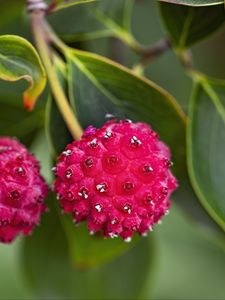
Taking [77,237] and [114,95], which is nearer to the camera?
[114,95]

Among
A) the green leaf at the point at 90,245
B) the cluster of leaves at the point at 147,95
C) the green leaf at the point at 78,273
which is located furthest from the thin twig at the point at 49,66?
the green leaf at the point at 78,273

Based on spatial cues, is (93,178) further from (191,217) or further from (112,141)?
(191,217)

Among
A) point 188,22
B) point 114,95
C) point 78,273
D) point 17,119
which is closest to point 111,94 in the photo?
point 114,95

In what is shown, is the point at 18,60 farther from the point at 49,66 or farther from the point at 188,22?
the point at 188,22

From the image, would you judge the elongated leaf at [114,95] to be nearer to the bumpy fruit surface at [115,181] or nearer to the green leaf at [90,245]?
the bumpy fruit surface at [115,181]

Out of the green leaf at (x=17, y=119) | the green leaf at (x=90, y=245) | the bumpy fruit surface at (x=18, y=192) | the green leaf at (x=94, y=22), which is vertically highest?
the green leaf at (x=94, y=22)

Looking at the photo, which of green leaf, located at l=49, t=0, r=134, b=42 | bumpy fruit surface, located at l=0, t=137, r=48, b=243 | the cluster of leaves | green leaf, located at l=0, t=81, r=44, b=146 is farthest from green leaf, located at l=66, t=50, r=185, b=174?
green leaf, located at l=0, t=81, r=44, b=146

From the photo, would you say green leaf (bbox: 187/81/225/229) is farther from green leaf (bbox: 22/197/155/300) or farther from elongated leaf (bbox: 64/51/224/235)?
green leaf (bbox: 22/197/155/300)
